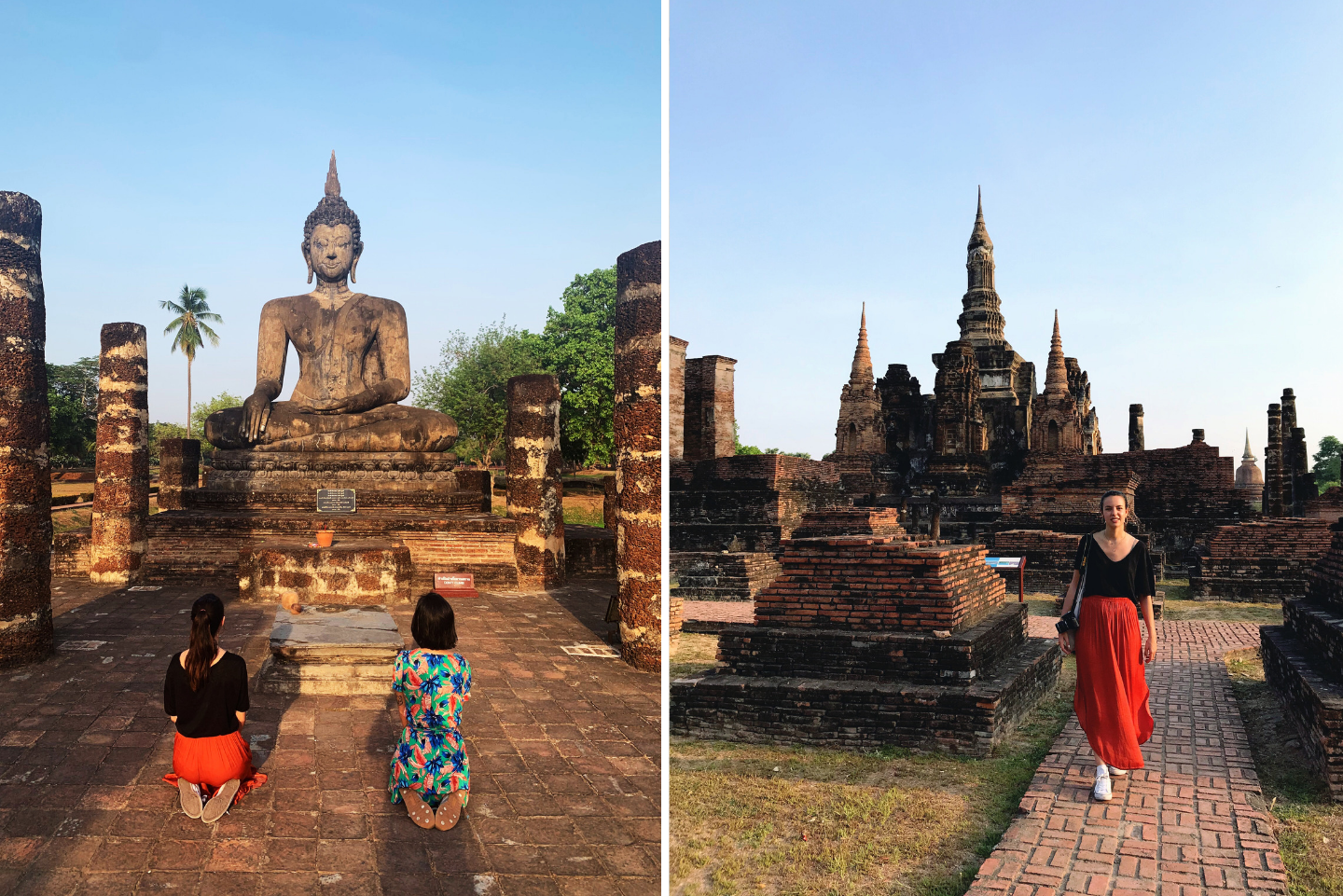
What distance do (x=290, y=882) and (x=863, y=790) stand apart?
2952 millimetres

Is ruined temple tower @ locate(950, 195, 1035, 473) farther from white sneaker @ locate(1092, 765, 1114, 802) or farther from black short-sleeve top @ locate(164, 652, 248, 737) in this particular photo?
black short-sleeve top @ locate(164, 652, 248, 737)

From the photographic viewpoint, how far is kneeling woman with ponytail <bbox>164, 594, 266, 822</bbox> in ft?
13.6

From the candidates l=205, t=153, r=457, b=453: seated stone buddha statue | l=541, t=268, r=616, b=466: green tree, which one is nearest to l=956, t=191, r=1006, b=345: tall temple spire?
l=541, t=268, r=616, b=466: green tree

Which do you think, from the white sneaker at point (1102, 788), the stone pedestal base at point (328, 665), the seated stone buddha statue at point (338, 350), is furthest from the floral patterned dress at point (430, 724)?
the seated stone buddha statue at point (338, 350)

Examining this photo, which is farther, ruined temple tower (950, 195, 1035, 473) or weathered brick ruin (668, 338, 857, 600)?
ruined temple tower (950, 195, 1035, 473)

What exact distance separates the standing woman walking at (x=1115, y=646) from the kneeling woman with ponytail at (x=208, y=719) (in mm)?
4157

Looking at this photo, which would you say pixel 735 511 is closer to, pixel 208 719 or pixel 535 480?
pixel 535 480

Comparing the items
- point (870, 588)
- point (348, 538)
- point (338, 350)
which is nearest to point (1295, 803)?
point (870, 588)

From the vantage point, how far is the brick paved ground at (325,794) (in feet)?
11.9

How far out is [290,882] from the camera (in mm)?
3535

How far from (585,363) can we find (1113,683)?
27292 mm

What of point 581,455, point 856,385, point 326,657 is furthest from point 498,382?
point 326,657

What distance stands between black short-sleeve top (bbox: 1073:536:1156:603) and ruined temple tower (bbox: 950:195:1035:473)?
2568cm

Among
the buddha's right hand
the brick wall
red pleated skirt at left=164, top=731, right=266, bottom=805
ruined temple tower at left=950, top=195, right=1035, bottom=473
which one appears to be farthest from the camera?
ruined temple tower at left=950, top=195, right=1035, bottom=473
